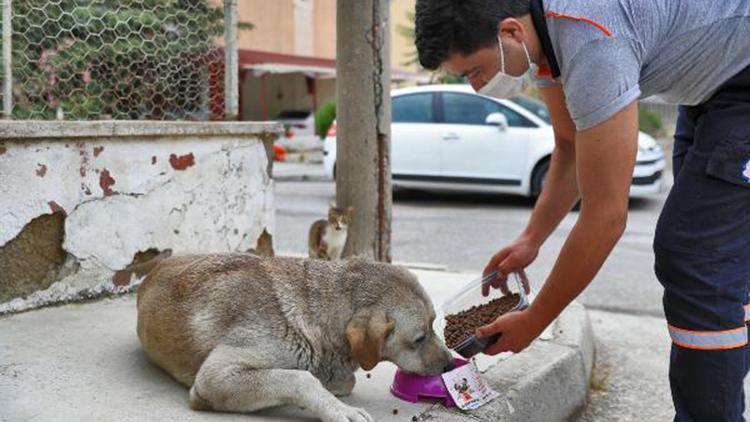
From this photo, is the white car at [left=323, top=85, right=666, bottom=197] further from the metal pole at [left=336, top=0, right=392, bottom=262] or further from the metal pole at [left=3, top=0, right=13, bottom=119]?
the metal pole at [left=3, top=0, right=13, bottom=119]

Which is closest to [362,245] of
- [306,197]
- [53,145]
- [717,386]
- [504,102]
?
[53,145]

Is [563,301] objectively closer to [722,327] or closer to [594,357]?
[722,327]

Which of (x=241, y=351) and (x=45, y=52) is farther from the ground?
(x=45, y=52)

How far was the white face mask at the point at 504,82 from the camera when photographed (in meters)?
2.27

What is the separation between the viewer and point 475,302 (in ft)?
12.1

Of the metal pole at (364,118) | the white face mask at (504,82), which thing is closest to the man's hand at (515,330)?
the white face mask at (504,82)

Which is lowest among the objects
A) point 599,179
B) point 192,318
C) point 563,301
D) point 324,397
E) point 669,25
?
point 324,397

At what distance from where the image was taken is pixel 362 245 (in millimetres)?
4703

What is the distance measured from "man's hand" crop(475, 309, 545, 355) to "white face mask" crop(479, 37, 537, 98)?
0.73m

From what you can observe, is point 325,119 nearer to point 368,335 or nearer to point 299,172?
point 299,172

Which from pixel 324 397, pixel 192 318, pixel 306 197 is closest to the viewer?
pixel 324 397

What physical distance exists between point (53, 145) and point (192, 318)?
1480mm

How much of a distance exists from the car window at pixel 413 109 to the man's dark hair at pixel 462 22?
8.62m

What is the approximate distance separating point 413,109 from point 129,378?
848cm
